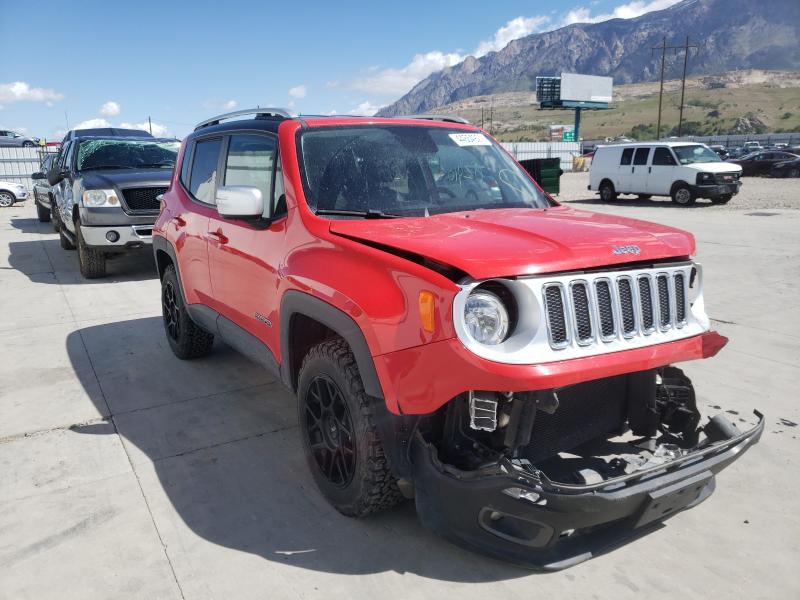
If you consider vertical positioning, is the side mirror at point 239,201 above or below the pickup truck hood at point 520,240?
above

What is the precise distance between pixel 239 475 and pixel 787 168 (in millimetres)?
33865

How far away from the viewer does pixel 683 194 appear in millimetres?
19031

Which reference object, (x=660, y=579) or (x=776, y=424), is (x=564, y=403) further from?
(x=776, y=424)

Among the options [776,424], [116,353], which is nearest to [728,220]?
[776,424]

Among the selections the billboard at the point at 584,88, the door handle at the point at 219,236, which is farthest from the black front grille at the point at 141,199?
the billboard at the point at 584,88

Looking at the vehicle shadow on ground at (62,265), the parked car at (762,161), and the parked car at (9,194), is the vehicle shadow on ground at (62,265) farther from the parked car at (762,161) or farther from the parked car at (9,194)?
the parked car at (762,161)

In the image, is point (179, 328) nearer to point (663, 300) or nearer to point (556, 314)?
point (556, 314)

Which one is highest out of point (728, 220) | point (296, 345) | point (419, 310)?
point (419, 310)

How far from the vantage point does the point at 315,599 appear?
259 cm

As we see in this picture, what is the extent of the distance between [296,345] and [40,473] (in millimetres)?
1674

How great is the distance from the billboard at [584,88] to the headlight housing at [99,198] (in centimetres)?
7267

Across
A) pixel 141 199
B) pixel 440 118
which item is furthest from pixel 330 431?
pixel 141 199

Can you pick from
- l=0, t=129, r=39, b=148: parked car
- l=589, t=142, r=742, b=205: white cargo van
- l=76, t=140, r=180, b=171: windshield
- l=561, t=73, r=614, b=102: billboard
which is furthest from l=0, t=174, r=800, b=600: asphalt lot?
l=561, t=73, r=614, b=102: billboard

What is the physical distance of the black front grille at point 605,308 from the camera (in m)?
2.55
